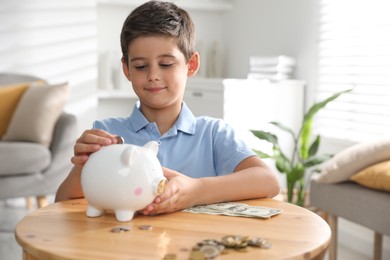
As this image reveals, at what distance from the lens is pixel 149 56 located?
4.36 ft

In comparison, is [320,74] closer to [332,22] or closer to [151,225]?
[332,22]

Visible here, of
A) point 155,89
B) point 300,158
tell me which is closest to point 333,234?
point 300,158

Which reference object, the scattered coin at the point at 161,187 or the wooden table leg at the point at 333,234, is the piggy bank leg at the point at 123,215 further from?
the wooden table leg at the point at 333,234

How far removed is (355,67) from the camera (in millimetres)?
3232

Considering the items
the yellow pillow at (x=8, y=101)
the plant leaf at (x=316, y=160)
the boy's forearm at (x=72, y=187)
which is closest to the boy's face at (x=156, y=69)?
the boy's forearm at (x=72, y=187)

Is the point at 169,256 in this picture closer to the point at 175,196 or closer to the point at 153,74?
the point at 175,196

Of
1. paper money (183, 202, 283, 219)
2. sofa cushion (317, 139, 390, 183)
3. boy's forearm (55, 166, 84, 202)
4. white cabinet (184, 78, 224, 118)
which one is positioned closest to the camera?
paper money (183, 202, 283, 219)

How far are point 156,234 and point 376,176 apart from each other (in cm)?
149

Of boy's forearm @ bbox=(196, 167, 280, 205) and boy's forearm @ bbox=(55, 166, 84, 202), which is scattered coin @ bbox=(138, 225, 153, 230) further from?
boy's forearm @ bbox=(55, 166, 84, 202)

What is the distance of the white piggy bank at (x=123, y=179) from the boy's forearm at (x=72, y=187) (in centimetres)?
20

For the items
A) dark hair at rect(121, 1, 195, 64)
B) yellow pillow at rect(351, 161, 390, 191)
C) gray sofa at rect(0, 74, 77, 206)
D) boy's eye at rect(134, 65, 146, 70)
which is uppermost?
dark hair at rect(121, 1, 195, 64)

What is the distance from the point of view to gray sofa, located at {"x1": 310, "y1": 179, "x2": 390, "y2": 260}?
7.27 feet

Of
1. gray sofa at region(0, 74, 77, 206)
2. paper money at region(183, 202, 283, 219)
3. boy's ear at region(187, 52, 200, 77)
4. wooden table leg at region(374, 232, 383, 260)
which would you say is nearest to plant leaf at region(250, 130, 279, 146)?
wooden table leg at region(374, 232, 383, 260)

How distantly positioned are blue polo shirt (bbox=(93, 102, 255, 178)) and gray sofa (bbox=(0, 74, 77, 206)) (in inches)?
70.6
